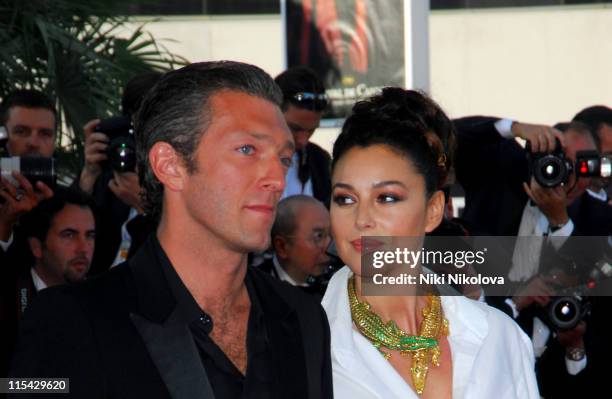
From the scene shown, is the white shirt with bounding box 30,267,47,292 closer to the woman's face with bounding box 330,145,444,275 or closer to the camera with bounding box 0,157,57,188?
the camera with bounding box 0,157,57,188

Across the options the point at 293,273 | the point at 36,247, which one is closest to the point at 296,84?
the point at 293,273

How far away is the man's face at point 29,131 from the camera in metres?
5.70

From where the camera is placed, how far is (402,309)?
10.2 feet

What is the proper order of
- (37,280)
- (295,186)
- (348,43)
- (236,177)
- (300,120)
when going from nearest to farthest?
(236,177), (37,280), (300,120), (295,186), (348,43)

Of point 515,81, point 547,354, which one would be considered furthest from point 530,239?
point 515,81

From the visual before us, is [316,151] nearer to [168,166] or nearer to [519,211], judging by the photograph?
[519,211]

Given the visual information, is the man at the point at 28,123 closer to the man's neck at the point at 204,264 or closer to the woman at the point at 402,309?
the woman at the point at 402,309

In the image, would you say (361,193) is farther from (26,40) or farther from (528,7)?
(528,7)

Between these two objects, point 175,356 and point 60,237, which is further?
point 60,237

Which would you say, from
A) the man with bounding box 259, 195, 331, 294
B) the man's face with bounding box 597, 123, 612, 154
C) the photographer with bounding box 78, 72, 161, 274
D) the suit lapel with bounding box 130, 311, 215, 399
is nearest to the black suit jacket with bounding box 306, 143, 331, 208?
the man with bounding box 259, 195, 331, 294

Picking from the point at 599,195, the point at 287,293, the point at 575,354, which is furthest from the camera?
the point at 599,195

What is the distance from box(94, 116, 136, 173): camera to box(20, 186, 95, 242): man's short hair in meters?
0.24

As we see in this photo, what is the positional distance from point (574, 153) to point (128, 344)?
153 inches

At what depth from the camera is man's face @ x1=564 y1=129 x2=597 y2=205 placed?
16.5 feet
